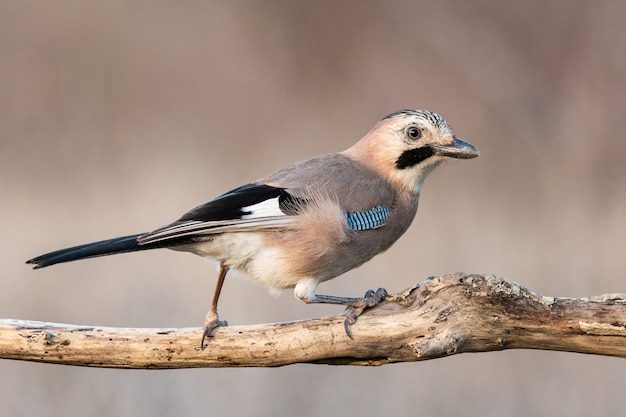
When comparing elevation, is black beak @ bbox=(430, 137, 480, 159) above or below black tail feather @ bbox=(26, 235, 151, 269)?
above

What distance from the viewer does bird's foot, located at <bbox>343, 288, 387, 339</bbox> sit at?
4.14 meters

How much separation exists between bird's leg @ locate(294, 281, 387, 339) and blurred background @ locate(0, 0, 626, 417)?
1.80 m

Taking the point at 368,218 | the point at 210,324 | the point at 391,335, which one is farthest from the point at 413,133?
the point at 210,324

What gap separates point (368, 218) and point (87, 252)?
1377 mm

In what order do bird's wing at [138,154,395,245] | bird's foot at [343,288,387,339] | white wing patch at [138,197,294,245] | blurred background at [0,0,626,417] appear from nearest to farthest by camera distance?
bird's foot at [343,288,387,339], white wing patch at [138,197,294,245], bird's wing at [138,154,395,245], blurred background at [0,0,626,417]

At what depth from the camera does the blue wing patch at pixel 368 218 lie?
15.4 ft

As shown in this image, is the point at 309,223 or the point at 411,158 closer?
the point at 309,223

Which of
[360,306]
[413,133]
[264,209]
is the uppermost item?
[413,133]

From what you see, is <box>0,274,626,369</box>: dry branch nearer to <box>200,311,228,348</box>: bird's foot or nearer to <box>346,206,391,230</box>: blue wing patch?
<box>200,311,228,348</box>: bird's foot

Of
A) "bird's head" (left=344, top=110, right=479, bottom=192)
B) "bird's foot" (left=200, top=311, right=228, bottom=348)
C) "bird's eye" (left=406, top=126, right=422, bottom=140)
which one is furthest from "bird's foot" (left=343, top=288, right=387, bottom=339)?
"bird's eye" (left=406, top=126, right=422, bottom=140)

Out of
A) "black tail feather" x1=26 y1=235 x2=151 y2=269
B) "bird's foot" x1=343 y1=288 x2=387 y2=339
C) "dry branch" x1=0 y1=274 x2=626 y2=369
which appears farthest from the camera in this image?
"black tail feather" x1=26 y1=235 x2=151 y2=269

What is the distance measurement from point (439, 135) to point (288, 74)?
5.27 metres

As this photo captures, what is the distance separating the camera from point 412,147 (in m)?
5.01

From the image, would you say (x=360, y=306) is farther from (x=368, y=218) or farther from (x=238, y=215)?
(x=238, y=215)
